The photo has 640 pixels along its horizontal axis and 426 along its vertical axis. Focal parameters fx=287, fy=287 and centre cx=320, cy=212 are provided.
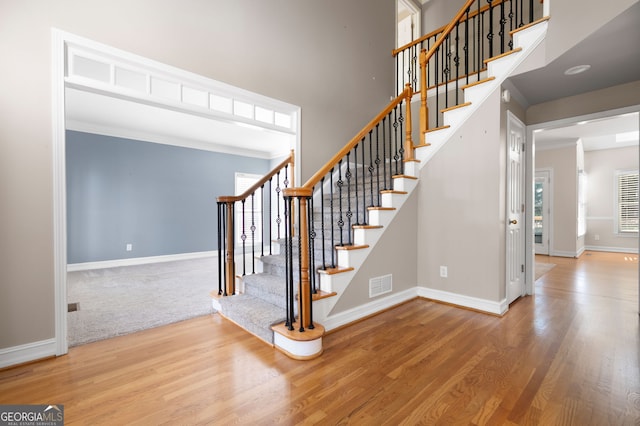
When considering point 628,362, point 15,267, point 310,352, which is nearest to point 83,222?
point 15,267

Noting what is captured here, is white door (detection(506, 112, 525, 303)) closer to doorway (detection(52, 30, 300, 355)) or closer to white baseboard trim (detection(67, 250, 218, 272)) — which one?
doorway (detection(52, 30, 300, 355))

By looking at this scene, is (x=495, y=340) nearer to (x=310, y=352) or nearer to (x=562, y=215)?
(x=310, y=352)

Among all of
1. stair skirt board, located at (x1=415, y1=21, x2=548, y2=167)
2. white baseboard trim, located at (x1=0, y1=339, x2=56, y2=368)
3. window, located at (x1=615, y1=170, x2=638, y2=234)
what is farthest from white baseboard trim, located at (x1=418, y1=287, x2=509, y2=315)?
window, located at (x1=615, y1=170, x2=638, y2=234)

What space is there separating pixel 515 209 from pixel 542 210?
4.97 meters

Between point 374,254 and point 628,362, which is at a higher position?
point 374,254

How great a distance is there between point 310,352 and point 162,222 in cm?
536

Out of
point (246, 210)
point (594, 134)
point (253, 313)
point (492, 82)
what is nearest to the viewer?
point (253, 313)

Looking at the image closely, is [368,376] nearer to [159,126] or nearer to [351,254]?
[351,254]

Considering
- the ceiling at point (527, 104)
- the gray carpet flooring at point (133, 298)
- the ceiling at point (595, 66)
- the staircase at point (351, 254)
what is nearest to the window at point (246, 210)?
the ceiling at point (527, 104)

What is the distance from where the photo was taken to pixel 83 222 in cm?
529

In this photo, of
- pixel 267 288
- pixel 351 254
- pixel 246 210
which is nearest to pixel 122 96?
pixel 267 288

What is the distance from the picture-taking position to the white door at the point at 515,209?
10.3ft

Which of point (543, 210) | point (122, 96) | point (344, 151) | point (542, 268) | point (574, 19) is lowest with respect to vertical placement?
Result: point (542, 268)

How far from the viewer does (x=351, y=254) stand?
2650mm
